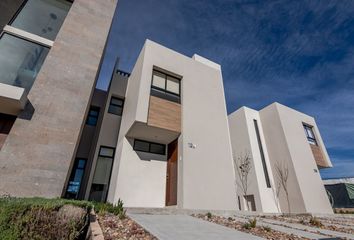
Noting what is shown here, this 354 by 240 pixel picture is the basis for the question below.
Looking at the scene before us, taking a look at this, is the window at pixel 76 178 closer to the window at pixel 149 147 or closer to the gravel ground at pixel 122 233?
the window at pixel 149 147

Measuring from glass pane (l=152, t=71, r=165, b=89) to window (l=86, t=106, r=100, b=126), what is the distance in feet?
16.6

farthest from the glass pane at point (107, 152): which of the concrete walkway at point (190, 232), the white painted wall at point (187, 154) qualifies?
the concrete walkway at point (190, 232)

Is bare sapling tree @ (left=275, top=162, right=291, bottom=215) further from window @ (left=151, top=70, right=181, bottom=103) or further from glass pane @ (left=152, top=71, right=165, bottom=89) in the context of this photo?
glass pane @ (left=152, top=71, right=165, bottom=89)

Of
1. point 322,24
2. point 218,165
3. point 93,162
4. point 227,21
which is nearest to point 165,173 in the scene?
point 218,165

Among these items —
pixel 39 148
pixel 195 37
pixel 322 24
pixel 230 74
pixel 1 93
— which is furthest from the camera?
pixel 230 74

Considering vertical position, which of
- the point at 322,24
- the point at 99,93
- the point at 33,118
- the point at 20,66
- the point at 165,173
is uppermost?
the point at 322,24

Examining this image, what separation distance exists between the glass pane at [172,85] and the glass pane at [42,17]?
5333mm

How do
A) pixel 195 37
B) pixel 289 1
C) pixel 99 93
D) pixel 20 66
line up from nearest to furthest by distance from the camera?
pixel 20 66 → pixel 289 1 → pixel 195 37 → pixel 99 93

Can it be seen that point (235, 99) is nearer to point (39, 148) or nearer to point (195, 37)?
point (195, 37)

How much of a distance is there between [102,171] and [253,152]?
10.3 metres

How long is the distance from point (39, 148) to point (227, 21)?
392 inches

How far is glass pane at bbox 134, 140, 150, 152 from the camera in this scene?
9.13 metres

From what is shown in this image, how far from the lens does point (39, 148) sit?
5.47m

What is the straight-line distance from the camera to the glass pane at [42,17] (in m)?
6.85
